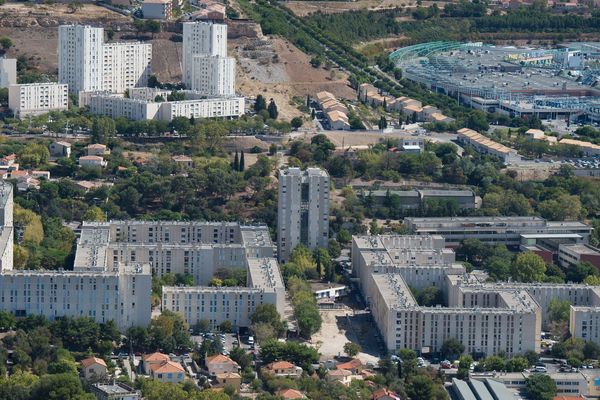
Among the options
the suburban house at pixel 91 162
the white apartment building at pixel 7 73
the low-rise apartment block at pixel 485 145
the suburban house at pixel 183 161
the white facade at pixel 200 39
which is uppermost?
the white facade at pixel 200 39

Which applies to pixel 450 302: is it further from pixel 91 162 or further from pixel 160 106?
pixel 160 106

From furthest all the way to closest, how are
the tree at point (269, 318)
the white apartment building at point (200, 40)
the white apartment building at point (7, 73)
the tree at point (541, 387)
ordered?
the white apartment building at point (200, 40) < the white apartment building at point (7, 73) < the tree at point (269, 318) < the tree at point (541, 387)

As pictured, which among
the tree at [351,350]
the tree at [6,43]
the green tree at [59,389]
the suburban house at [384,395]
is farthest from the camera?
the tree at [6,43]

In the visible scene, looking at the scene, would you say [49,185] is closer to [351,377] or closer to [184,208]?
[184,208]

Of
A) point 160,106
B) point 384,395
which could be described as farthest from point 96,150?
point 384,395

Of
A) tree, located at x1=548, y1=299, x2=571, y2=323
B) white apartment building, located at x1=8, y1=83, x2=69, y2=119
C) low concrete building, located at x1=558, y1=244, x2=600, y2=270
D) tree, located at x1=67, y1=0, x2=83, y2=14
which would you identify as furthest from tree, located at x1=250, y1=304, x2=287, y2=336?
tree, located at x1=67, y1=0, x2=83, y2=14

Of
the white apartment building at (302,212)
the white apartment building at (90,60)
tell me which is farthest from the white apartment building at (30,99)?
the white apartment building at (302,212)

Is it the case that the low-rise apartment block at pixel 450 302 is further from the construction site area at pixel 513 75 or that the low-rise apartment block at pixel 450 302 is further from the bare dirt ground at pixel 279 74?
the construction site area at pixel 513 75

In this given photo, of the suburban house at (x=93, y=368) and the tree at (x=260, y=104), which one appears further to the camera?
the tree at (x=260, y=104)
